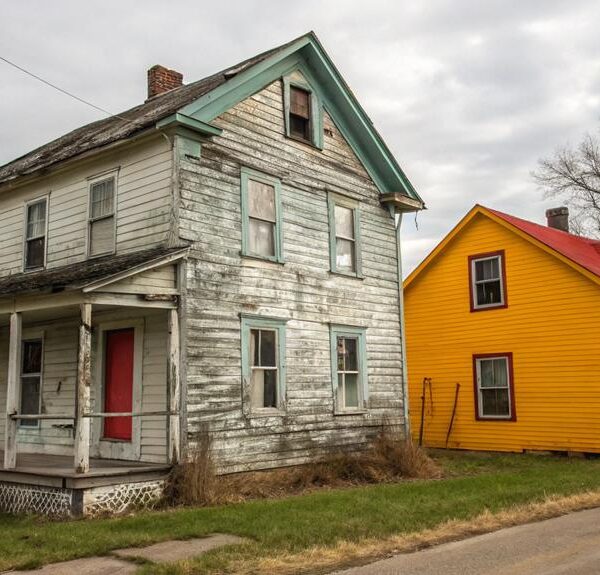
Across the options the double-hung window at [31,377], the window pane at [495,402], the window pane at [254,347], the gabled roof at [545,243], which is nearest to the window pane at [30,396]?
the double-hung window at [31,377]

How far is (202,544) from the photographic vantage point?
7895 mm

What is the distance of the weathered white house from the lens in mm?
11242

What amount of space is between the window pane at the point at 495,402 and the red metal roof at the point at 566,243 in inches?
159

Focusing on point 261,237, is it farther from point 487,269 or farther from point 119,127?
point 487,269

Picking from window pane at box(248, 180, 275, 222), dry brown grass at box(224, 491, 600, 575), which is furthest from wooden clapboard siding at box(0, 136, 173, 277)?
dry brown grass at box(224, 491, 600, 575)

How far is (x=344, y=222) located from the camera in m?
15.6

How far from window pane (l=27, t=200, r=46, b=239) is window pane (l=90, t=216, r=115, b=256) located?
178cm

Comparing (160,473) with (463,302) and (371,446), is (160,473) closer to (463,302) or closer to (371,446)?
(371,446)

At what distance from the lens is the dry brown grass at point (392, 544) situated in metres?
6.84

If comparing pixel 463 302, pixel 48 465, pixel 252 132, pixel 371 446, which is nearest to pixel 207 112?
pixel 252 132

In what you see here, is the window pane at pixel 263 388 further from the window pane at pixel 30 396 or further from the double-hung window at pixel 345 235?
the window pane at pixel 30 396

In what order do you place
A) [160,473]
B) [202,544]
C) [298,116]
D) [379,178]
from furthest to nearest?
[379,178] → [298,116] → [160,473] → [202,544]

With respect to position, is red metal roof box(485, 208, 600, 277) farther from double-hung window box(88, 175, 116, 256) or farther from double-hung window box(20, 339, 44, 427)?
double-hung window box(20, 339, 44, 427)

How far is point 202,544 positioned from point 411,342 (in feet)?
49.5
